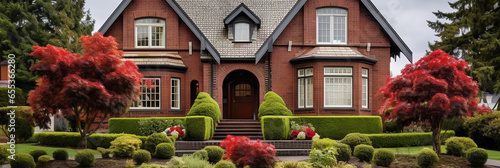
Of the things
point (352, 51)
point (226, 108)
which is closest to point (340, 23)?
point (352, 51)

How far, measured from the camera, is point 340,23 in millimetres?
28156

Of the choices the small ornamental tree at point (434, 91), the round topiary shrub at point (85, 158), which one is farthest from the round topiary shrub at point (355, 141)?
the round topiary shrub at point (85, 158)

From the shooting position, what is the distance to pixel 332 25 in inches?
1106

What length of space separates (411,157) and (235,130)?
928cm

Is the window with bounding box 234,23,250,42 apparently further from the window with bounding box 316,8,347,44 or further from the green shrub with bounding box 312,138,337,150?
the green shrub with bounding box 312,138,337,150

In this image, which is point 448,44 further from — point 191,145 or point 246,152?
point 246,152

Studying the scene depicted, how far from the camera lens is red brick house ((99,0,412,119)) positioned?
26906 mm

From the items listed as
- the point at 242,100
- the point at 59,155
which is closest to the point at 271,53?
the point at 242,100

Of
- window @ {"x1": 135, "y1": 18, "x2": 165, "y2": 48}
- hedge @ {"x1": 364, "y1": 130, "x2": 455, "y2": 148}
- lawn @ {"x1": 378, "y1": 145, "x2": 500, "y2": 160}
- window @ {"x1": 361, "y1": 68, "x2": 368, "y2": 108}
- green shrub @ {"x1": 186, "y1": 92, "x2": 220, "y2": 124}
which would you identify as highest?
window @ {"x1": 135, "y1": 18, "x2": 165, "y2": 48}

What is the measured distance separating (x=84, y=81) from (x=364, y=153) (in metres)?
8.89

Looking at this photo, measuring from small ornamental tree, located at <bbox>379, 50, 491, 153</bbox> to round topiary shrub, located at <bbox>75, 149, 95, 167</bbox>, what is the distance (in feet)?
32.5

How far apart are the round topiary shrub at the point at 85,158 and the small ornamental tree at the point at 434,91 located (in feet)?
32.5

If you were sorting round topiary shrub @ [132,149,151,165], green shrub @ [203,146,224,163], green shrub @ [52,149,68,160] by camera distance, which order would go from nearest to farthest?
Result: round topiary shrub @ [132,149,151,165]
green shrub @ [52,149,68,160]
green shrub @ [203,146,224,163]

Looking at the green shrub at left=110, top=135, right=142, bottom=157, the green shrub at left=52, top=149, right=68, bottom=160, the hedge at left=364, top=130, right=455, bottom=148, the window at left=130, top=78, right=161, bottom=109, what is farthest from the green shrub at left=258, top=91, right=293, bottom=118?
the green shrub at left=52, top=149, right=68, bottom=160
